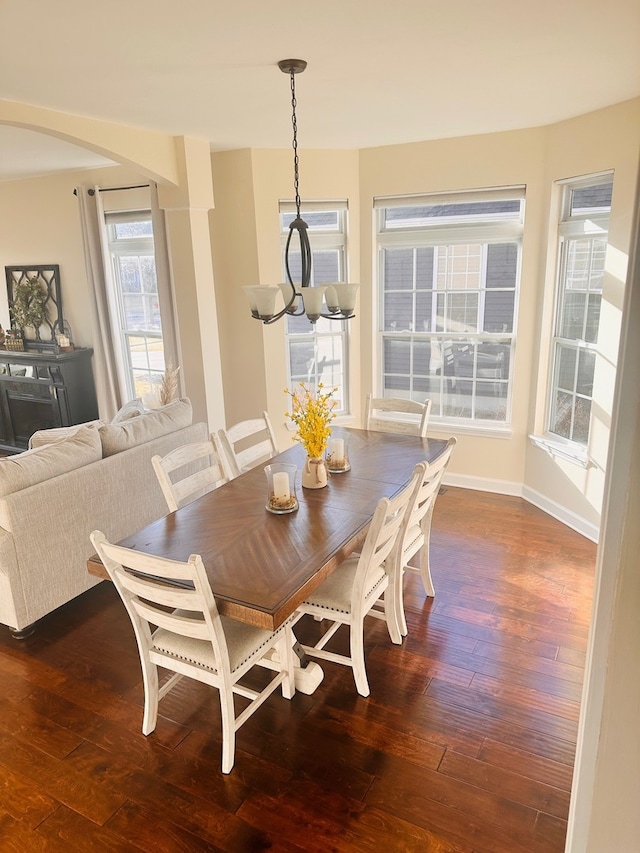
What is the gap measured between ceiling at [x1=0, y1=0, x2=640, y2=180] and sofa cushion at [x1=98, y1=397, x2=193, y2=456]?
1836 mm

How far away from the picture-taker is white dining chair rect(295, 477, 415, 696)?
2297 millimetres

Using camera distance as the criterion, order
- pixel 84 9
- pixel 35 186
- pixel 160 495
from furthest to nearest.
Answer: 1. pixel 35 186
2. pixel 160 495
3. pixel 84 9

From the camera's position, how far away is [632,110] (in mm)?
3418

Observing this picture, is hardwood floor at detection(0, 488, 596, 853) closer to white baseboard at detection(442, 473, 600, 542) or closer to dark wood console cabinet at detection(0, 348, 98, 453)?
white baseboard at detection(442, 473, 600, 542)

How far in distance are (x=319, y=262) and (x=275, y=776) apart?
394 centimetres

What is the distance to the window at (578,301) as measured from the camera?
3.87m

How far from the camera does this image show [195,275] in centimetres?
432

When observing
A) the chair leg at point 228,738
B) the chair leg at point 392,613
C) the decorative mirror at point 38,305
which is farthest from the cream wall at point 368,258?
the chair leg at point 228,738

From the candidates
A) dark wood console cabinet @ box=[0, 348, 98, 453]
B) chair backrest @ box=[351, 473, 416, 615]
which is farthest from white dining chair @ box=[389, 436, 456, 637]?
dark wood console cabinet @ box=[0, 348, 98, 453]

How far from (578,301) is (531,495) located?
1.58 m

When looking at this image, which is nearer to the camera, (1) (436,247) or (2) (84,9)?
(2) (84,9)

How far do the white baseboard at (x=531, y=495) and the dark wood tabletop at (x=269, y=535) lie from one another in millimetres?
1534

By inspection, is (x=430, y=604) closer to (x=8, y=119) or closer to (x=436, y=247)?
(x=436, y=247)

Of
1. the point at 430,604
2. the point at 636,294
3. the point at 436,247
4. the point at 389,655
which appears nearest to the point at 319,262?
the point at 436,247
